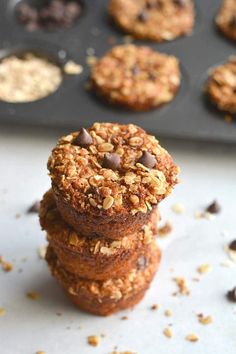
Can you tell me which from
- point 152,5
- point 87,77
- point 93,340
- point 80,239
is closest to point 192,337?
point 93,340

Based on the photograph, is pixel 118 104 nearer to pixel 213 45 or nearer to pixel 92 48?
pixel 92 48

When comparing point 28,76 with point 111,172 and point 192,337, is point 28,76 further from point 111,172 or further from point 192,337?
point 192,337

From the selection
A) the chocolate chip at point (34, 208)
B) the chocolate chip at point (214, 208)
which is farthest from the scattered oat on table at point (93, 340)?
the chocolate chip at point (214, 208)

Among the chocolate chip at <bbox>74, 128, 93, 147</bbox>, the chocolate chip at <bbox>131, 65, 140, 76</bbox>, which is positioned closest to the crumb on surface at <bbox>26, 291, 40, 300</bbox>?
the chocolate chip at <bbox>74, 128, 93, 147</bbox>

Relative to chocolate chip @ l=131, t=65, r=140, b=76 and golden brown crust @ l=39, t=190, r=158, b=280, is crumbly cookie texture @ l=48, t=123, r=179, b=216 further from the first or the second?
chocolate chip @ l=131, t=65, r=140, b=76

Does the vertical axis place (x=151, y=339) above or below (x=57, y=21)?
below

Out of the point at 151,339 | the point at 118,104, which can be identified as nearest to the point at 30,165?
the point at 118,104

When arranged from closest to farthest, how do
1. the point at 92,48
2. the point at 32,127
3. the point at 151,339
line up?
the point at 151,339
the point at 32,127
the point at 92,48
